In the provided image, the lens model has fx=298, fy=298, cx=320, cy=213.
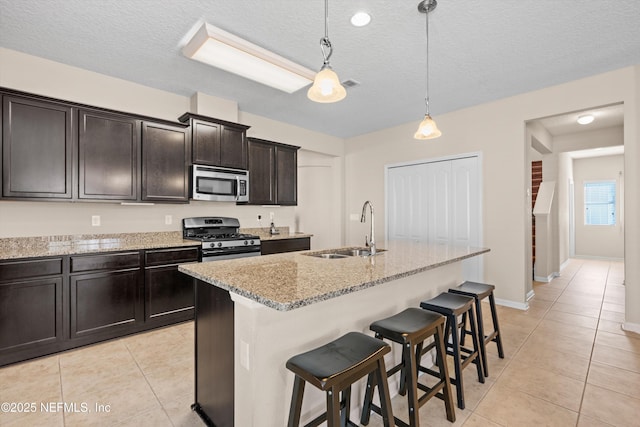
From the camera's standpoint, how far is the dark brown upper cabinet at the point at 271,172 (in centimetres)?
434

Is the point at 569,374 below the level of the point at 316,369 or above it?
below

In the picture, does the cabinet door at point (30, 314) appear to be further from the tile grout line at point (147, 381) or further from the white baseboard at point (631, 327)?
the white baseboard at point (631, 327)

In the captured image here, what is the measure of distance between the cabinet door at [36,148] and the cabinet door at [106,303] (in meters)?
0.86

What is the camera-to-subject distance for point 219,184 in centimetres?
379

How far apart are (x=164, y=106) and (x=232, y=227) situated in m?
1.73

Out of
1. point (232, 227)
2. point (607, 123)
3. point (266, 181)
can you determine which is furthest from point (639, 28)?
point (232, 227)

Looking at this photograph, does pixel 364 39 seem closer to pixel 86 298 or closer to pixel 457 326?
pixel 457 326

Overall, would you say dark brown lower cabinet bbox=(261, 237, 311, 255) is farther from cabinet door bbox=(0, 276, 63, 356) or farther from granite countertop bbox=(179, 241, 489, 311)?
cabinet door bbox=(0, 276, 63, 356)

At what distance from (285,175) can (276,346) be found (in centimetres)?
357

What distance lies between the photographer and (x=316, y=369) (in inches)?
47.6

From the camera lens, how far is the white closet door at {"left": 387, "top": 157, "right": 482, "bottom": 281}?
4.22m

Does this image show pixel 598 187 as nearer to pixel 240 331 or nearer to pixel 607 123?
pixel 607 123

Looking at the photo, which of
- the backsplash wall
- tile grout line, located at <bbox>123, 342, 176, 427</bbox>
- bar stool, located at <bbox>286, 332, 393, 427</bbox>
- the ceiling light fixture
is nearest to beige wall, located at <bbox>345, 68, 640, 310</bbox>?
the ceiling light fixture

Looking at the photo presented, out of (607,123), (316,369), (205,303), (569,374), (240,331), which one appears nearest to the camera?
(316,369)
